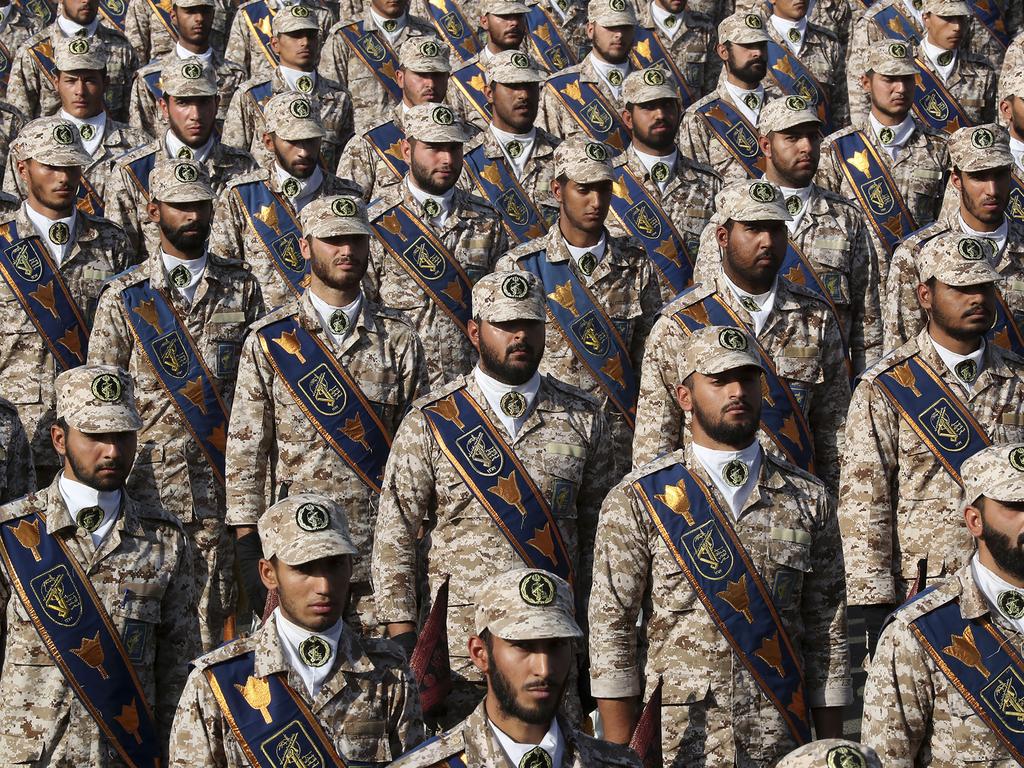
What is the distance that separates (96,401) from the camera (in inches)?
314

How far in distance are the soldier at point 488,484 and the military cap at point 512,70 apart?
4.52m

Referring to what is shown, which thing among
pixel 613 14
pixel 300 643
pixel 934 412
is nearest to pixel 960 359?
pixel 934 412

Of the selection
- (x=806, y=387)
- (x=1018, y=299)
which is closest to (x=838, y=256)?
(x=1018, y=299)

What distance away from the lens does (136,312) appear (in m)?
10.0

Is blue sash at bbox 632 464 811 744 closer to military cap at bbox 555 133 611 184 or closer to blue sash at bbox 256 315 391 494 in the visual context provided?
blue sash at bbox 256 315 391 494

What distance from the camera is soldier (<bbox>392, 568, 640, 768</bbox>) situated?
607 cm

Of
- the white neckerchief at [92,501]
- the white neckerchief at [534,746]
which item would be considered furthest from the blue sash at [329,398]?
the white neckerchief at [534,746]

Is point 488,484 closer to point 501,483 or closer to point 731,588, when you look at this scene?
point 501,483

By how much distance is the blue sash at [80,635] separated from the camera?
7582mm

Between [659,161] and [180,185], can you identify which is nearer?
[180,185]

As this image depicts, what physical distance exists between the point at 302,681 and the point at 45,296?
4.62 meters

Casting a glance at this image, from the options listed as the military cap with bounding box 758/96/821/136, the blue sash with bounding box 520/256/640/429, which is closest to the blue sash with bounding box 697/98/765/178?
the military cap with bounding box 758/96/821/136

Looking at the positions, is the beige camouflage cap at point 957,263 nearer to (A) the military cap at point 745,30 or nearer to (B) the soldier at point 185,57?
(A) the military cap at point 745,30

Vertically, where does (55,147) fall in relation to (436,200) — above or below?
above
